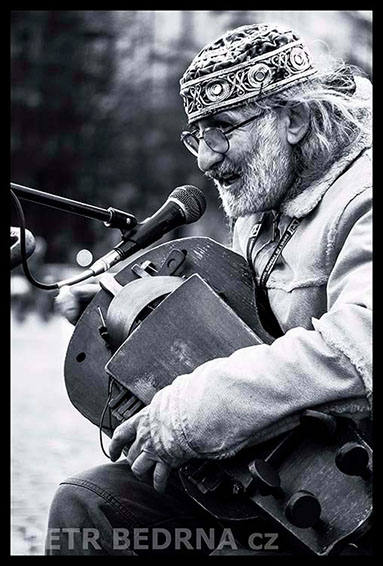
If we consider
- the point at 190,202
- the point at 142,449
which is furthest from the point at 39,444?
the point at 142,449

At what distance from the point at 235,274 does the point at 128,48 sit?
36.0 metres

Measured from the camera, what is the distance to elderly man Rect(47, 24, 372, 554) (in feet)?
8.96

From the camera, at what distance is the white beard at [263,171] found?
3131mm

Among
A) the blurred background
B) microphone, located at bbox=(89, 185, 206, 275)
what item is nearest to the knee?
microphone, located at bbox=(89, 185, 206, 275)

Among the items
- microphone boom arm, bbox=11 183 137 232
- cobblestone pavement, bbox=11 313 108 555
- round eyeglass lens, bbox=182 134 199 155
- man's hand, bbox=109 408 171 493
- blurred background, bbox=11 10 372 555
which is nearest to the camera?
man's hand, bbox=109 408 171 493

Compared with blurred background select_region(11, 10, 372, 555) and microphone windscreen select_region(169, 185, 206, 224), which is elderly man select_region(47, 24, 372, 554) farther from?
blurred background select_region(11, 10, 372, 555)

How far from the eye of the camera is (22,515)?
242 inches

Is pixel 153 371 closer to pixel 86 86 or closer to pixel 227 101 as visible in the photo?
pixel 227 101

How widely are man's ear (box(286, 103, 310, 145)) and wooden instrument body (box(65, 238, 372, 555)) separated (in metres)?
0.37

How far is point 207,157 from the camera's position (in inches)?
124

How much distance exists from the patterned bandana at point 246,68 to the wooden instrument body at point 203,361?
43cm

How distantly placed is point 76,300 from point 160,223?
0.40m

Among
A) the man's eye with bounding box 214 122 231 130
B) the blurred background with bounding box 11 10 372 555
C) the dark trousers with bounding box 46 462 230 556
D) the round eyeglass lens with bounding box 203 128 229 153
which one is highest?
the man's eye with bounding box 214 122 231 130

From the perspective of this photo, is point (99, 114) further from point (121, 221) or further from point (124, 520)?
point (124, 520)
